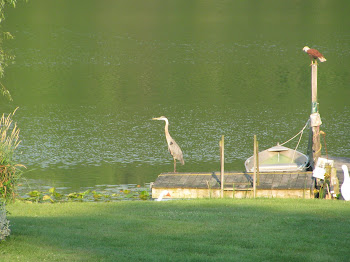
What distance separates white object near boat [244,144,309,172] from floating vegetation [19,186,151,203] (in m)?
3.57

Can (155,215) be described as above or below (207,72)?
below

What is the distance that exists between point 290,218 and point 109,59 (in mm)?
38058

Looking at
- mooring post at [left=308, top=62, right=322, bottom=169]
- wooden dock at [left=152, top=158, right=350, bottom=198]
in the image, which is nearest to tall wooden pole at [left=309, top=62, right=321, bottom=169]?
mooring post at [left=308, top=62, right=322, bottom=169]

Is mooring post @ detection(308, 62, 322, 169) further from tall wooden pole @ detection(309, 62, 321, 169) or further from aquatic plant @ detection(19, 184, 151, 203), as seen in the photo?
aquatic plant @ detection(19, 184, 151, 203)

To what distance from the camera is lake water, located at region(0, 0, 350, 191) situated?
24688mm

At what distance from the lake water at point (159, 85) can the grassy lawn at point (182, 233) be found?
4089 mm

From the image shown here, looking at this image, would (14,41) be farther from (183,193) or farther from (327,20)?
(183,193)

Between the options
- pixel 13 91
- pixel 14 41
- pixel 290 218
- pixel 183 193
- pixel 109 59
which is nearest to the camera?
pixel 290 218

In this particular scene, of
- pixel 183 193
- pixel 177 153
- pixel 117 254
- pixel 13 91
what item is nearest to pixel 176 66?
pixel 13 91

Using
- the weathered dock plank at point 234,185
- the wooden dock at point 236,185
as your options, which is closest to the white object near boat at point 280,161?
the wooden dock at point 236,185

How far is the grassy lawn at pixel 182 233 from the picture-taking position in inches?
344

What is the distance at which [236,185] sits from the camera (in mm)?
17062

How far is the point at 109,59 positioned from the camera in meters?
48.0

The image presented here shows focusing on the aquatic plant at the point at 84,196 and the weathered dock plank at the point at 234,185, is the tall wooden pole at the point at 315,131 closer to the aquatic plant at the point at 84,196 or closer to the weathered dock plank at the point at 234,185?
the weathered dock plank at the point at 234,185
